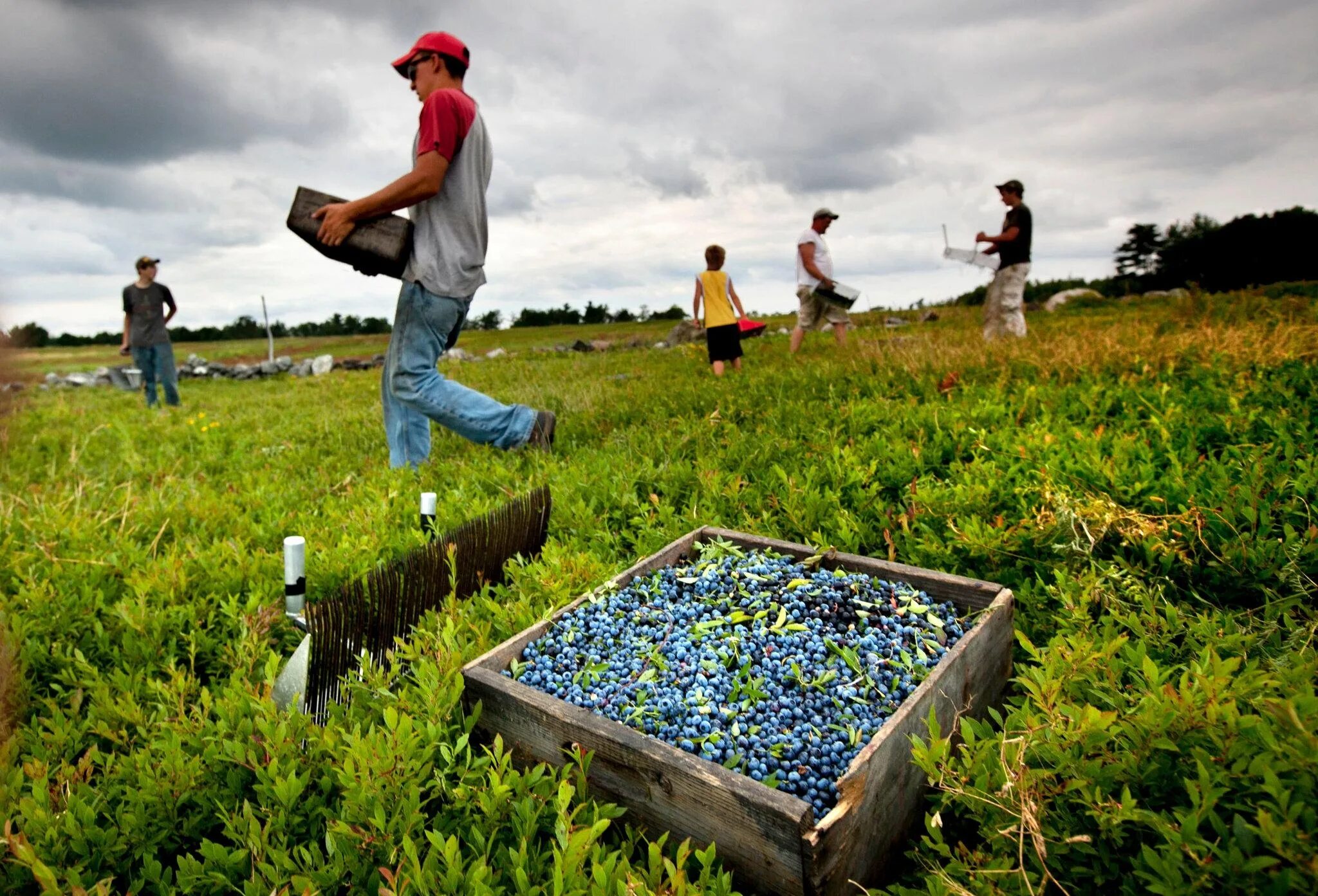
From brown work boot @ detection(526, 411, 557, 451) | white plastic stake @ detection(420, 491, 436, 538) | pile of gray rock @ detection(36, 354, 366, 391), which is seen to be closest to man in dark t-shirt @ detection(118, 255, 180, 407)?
pile of gray rock @ detection(36, 354, 366, 391)

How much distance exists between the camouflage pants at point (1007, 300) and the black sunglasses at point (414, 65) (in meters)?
7.32

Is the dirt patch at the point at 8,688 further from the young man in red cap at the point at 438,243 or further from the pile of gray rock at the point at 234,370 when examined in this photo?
the pile of gray rock at the point at 234,370

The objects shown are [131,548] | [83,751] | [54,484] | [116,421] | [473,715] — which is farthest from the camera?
[116,421]

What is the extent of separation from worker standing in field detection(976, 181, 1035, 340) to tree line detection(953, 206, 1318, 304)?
1340cm

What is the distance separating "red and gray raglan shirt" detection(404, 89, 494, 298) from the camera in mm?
4707

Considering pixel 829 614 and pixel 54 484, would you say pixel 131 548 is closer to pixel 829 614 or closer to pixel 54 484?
pixel 54 484

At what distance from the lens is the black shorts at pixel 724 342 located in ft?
29.7

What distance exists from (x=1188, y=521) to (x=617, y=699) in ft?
7.31

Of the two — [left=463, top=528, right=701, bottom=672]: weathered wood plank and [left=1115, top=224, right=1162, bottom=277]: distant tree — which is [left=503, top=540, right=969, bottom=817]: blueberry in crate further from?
[left=1115, top=224, right=1162, bottom=277]: distant tree

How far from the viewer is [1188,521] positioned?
2760 millimetres

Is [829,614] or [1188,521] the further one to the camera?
[1188,521]

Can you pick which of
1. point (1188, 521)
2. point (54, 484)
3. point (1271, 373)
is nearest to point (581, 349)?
point (54, 484)

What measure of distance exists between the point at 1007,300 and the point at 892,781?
920 centimetres

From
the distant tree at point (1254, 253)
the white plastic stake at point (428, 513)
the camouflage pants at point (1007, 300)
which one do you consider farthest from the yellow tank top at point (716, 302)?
the distant tree at point (1254, 253)
